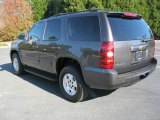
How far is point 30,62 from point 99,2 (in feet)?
41.5

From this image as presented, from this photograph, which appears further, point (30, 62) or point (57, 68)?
point (30, 62)

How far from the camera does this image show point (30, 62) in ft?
24.5

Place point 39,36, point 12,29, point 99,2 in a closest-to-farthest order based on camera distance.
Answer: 1. point 39,36
2. point 99,2
3. point 12,29

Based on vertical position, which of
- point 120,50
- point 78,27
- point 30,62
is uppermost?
point 78,27

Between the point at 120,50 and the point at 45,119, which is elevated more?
the point at 120,50

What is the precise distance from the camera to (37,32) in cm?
713

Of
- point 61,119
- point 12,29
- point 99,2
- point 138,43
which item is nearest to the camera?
point 61,119

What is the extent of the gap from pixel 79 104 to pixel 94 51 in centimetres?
128

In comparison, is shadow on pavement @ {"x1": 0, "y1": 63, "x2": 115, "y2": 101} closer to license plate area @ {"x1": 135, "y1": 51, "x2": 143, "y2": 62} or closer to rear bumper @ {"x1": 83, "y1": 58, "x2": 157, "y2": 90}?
rear bumper @ {"x1": 83, "y1": 58, "x2": 157, "y2": 90}

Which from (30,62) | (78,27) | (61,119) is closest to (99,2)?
(30,62)

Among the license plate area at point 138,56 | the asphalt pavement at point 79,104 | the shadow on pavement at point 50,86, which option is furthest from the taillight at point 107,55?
the shadow on pavement at point 50,86

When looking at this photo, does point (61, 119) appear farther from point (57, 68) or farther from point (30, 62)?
point (30, 62)

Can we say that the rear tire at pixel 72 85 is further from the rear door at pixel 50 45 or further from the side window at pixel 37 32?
the side window at pixel 37 32

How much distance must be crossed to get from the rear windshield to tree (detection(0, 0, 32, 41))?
17399 mm
